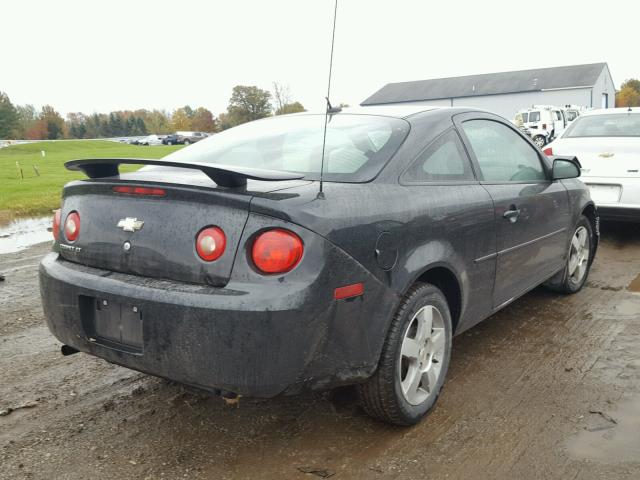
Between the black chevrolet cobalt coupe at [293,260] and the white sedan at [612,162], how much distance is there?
3899 millimetres

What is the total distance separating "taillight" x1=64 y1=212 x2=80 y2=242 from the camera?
9.19 feet

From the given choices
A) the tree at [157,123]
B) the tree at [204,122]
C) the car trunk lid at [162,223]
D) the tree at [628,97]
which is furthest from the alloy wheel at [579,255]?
the tree at [157,123]

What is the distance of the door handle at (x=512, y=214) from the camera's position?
→ 3.54 metres

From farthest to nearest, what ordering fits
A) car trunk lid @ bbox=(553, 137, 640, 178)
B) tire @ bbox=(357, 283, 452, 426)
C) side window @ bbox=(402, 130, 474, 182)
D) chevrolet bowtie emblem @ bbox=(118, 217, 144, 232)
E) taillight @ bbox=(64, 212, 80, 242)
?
car trunk lid @ bbox=(553, 137, 640, 178) < side window @ bbox=(402, 130, 474, 182) < taillight @ bbox=(64, 212, 80, 242) < tire @ bbox=(357, 283, 452, 426) < chevrolet bowtie emblem @ bbox=(118, 217, 144, 232)

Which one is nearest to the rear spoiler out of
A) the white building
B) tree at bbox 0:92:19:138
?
the white building

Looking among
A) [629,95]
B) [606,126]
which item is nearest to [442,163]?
[606,126]

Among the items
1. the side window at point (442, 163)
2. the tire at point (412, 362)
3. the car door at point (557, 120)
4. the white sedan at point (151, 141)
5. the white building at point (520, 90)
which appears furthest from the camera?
the white building at point (520, 90)

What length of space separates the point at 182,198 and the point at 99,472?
1226 millimetres

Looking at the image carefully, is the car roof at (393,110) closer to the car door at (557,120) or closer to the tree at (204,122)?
the car door at (557,120)

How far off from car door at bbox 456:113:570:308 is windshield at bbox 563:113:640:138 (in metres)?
3.67

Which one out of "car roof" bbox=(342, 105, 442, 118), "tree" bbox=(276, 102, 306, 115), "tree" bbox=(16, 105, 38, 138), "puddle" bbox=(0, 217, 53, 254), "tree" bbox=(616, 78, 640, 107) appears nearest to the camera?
"car roof" bbox=(342, 105, 442, 118)

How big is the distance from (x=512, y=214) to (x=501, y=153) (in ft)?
1.63

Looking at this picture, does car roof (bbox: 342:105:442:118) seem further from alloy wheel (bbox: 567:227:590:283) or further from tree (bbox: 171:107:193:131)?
tree (bbox: 171:107:193:131)

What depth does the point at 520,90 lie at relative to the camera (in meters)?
67.4
